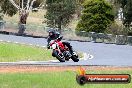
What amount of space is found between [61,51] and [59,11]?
61.9 meters

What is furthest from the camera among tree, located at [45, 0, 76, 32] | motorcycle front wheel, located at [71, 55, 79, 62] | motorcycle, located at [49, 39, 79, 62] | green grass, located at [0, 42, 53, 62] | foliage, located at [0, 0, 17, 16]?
foliage, located at [0, 0, 17, 16]

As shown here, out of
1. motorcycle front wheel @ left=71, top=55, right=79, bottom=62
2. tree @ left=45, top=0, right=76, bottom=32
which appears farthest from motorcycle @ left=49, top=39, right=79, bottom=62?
tree @ left=45, top=0, right=76, bottom=32

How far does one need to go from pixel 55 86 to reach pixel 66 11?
56.0m

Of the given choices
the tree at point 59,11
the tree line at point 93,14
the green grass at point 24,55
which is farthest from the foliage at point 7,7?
the green grass at point 24,55

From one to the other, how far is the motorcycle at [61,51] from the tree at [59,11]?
60258 millimetres

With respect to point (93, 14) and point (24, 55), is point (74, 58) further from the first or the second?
point (93, 14)

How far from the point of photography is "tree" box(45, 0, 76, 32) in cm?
6806

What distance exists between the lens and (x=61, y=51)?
7480 mm

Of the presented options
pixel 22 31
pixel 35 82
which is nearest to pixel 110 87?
pixel 35 82

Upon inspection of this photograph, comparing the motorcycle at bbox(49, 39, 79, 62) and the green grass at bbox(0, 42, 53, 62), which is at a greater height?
the motorcycle at bbox(49, 39, 79, 62)

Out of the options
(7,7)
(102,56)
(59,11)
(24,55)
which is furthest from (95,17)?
(24,55)

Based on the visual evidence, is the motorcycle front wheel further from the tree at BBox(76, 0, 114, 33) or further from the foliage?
the foliage

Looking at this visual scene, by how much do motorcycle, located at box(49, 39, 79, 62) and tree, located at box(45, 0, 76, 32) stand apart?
60.3 m

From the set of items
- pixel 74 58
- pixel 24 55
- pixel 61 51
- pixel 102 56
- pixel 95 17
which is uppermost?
pixel 61 51
